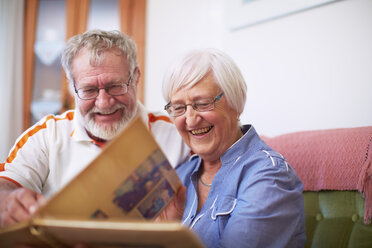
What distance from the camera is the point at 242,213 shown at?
0.98 meters

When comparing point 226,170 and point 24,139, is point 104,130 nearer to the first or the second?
point 24,139

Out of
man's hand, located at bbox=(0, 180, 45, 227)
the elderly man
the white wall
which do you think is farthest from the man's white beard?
man's hand, located at bbox=(0, 180, 45, 227)

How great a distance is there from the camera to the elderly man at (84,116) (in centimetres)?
136

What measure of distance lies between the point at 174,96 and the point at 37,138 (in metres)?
0.72

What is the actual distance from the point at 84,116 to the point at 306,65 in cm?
122

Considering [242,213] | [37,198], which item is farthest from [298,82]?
[37,198]

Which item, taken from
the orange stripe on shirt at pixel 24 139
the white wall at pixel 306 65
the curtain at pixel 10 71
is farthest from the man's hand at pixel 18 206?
the curtain at pixel 10 71

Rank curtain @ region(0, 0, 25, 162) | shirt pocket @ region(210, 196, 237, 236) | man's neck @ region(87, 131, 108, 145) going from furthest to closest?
1. curtain @ region(0, 0, 25, 162)
2. man's neck @ region(87, 131, 108, 145)
3. shirt pocket @ region(210, 196, 237, 236)

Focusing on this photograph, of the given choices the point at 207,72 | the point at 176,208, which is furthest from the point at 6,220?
the point at 207,72

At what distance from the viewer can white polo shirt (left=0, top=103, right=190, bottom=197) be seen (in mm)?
1333

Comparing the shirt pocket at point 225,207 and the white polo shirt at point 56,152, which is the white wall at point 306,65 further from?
the shirt pocket at point 225,207

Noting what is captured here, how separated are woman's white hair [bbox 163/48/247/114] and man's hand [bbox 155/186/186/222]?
1.43 feet

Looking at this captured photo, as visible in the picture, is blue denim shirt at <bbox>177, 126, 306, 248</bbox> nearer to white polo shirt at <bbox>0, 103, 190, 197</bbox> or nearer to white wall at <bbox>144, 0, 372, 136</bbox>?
white polo shirt at <bbox>0, 103, 190, 197</bbox>

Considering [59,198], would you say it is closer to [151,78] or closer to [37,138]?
[37,138]
